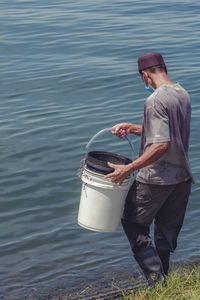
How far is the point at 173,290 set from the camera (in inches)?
231

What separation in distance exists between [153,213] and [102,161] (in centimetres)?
65

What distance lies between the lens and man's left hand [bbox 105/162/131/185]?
5.75 meters

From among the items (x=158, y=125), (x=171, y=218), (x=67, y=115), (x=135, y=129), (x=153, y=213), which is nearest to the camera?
(x=158, y=125)

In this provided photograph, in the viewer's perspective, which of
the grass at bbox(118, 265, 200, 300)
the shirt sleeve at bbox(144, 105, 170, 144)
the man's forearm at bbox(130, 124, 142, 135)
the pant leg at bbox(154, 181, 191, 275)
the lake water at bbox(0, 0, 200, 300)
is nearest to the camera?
the shirt sleeve at bbox(144, 105, 170, 144)

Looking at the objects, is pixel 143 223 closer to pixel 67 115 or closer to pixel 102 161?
pixel 102 161

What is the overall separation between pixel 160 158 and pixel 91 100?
842cm

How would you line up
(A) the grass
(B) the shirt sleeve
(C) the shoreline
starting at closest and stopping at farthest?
(B) the shirt sleeve → (A) the grass → (C) the shoreline

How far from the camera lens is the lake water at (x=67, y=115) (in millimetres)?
7871

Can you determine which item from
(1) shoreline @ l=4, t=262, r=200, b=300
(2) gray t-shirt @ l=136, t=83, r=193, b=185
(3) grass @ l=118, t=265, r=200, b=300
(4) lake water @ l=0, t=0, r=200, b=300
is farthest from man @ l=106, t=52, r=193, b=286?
(4) lake water @ l=0, t=0, r=200, b=300

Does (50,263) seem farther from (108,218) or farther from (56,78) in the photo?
(56,78)

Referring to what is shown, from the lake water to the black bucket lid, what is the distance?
63.4 inches

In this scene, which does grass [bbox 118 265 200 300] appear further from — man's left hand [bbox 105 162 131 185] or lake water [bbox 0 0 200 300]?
lake water [bbox 0 0 200 300]

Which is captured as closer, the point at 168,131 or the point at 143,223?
the point at 168,131

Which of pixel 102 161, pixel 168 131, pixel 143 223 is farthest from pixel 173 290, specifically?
pixel 168 131
